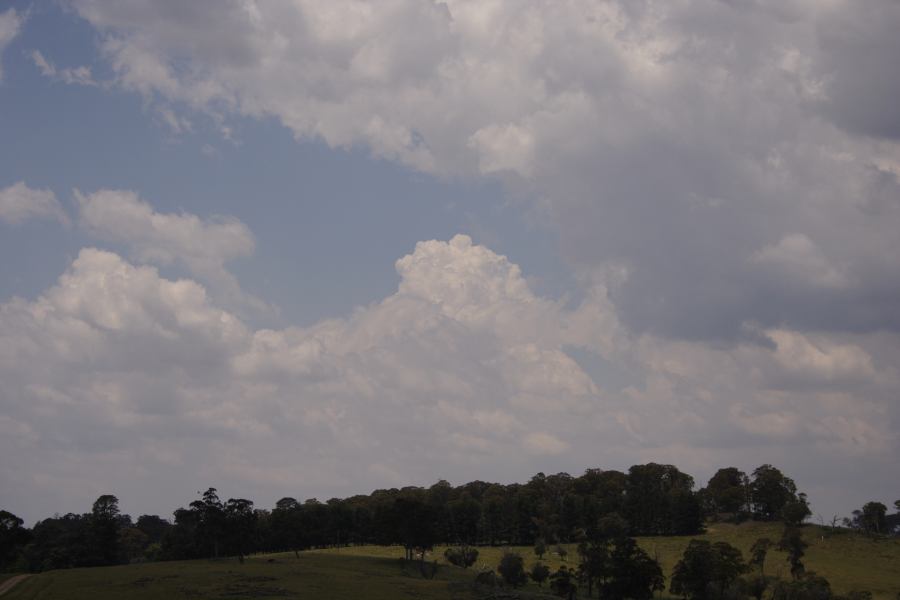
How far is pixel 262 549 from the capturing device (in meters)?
198

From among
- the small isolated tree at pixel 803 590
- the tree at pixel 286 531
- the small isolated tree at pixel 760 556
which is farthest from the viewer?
the tree at pixel 286 531

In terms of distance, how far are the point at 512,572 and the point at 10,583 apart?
78544 millimetres

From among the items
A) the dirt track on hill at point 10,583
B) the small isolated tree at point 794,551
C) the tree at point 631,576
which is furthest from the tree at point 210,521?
the small isolated tree at point 794,551

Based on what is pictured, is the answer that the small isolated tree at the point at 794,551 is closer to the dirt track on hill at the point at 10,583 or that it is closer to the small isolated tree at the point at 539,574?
the small isolated tree at the point at 539,574

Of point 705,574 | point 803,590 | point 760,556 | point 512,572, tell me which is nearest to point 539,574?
point 512,572

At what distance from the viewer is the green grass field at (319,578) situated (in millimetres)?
111562

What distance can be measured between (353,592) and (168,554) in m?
86.2

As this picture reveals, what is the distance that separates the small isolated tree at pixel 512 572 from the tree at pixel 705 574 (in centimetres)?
2600

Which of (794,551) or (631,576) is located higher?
(794,551)

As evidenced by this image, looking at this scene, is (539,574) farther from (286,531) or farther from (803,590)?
(286,531)

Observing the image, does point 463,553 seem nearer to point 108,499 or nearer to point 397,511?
point 397,511

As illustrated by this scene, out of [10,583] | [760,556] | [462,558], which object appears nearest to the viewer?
[10,583]

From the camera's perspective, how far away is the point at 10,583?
115438 millimetres

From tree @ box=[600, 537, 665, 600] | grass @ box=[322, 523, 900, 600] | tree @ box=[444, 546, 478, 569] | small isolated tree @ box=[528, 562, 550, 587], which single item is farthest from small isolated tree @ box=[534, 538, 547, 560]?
tree @ box=[600, 537, 665, 600]
